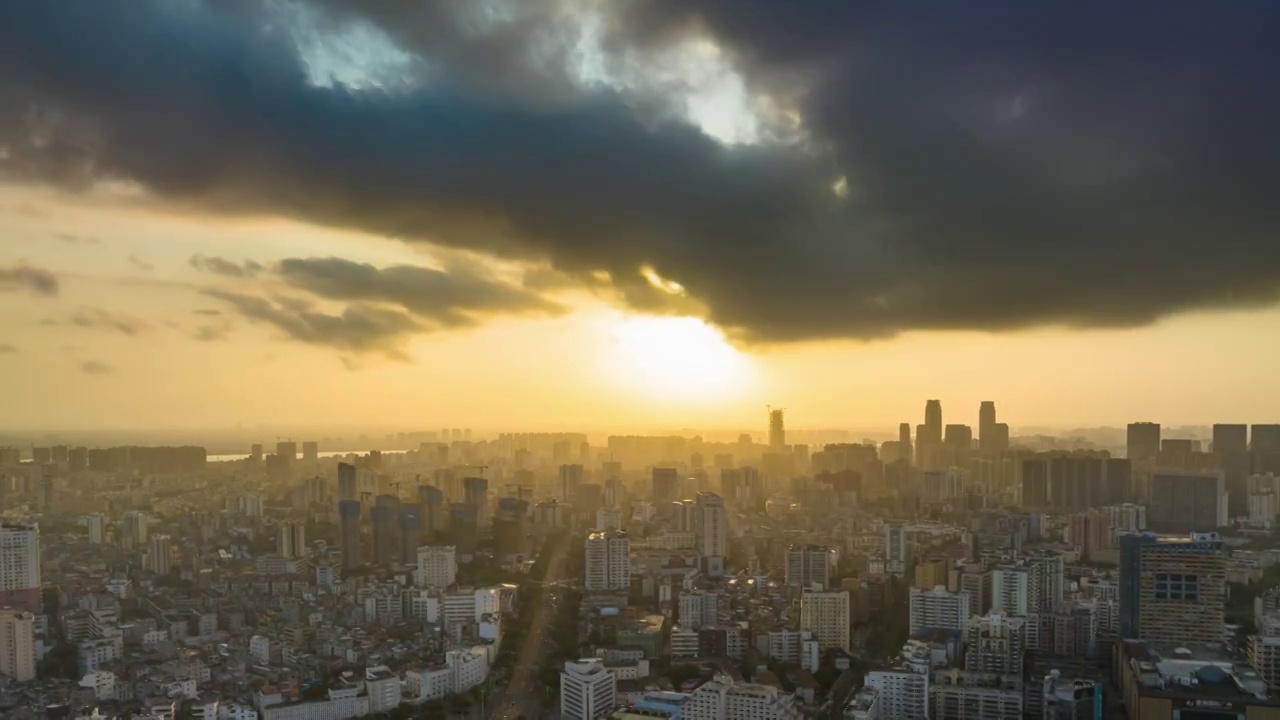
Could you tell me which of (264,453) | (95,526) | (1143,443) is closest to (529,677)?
(95,526)

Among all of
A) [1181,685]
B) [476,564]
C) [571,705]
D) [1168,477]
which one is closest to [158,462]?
[476,564]

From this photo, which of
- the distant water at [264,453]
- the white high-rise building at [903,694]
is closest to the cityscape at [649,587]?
the white high-rise building at [903,694]

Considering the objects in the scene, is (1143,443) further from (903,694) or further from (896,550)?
(903,694)

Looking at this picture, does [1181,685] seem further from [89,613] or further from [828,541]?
→ [89,613]

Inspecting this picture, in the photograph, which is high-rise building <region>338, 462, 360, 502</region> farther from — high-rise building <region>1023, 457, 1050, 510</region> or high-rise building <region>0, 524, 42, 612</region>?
high-rise building <region>1023, 457, 1050, 510</region>

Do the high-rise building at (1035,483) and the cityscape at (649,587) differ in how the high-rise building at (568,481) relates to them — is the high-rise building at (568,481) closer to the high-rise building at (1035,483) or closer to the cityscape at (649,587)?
the cityscape at (649,587)

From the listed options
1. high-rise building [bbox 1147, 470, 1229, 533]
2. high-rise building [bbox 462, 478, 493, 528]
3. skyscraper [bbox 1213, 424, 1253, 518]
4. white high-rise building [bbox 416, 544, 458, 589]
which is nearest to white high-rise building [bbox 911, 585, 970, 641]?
white high-rise building [bbox 416, 544, 458, 589]
